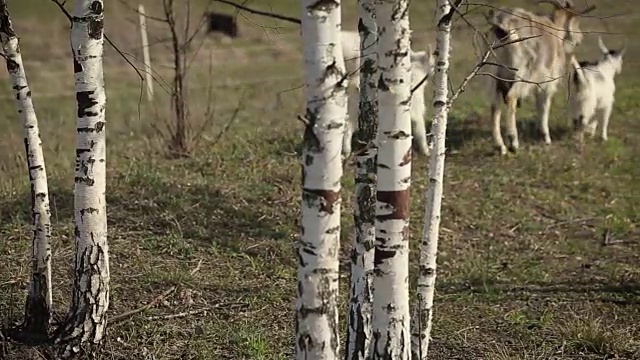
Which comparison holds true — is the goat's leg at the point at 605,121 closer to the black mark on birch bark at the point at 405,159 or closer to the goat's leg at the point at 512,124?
the goat's leg at the point at 512,124

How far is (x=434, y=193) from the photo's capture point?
450cm

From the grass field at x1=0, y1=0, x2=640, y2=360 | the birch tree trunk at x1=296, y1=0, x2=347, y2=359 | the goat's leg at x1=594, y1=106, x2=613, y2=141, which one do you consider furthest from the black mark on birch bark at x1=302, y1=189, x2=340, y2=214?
the goat's leg at x1=594, y1=106, x2=613, y2=141

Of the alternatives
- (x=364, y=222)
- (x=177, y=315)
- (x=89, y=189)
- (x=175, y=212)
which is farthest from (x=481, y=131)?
(x=89, y=189)

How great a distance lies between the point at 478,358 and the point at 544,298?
1426mm

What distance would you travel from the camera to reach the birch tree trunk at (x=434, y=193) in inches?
173

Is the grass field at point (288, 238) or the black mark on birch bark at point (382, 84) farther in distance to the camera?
the grass field at point (288, 238)

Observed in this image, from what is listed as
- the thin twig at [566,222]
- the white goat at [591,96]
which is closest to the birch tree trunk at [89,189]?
the thin twig at [566,222]

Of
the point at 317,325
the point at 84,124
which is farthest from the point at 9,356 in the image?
the point at 317,325

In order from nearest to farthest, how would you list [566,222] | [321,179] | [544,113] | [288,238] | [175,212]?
[321,179] < [288,238] < [175,212] < [566,222] < [544,113]

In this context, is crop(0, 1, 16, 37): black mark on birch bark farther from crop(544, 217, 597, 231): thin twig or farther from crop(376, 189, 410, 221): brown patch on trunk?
crop(544, 217, 597, 231): thin twig

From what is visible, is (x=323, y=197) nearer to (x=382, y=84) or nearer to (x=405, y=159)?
(x=405, y=159)

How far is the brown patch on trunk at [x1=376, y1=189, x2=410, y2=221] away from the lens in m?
3.48

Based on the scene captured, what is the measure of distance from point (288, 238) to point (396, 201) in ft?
13.0

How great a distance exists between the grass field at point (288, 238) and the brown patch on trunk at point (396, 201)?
4.68ft
